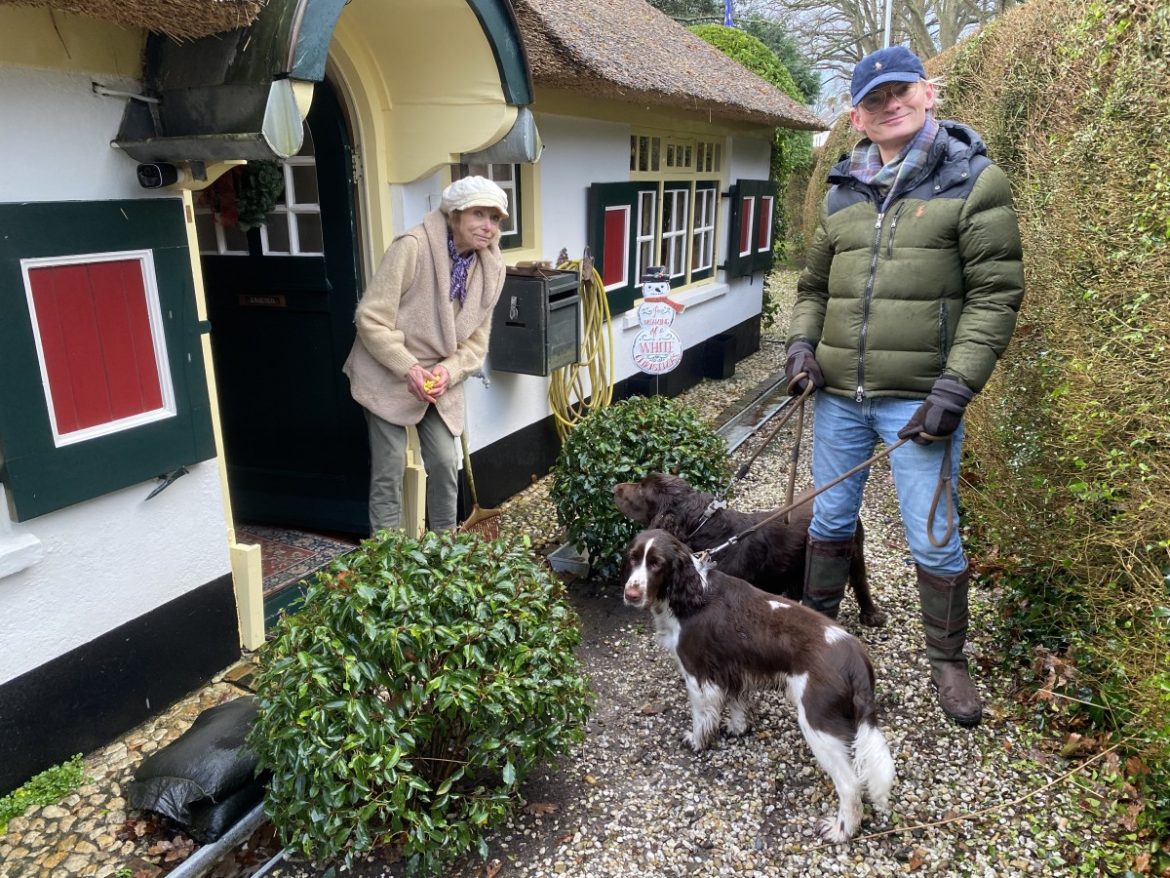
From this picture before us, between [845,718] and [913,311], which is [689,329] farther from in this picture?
[845,718]

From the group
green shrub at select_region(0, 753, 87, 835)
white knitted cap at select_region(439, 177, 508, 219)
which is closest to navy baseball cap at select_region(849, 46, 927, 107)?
white knitted cap at select_region(439, 177, 508, 219)

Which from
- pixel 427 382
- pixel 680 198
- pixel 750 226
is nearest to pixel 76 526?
pixel 427 382

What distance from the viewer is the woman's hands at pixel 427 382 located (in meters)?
3.92

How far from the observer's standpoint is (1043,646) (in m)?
3.56

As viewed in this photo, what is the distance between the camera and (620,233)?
23.3 ft

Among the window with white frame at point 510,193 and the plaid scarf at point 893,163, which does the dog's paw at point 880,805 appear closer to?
the plaid scarf at point 893,163

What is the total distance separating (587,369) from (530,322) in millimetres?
1440

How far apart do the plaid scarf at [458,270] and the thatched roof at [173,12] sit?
4.56 ft

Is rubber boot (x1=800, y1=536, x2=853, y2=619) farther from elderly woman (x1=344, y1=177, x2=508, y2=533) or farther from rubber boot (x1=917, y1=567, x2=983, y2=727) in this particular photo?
elderly woman (x1=344, y1=177, x2=508, y2=533)

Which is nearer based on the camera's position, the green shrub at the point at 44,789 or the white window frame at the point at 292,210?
the green shrub at the point at 44,789

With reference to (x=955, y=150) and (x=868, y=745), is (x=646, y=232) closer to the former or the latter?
(x=955, y=150)

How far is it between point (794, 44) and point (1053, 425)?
2265 cm

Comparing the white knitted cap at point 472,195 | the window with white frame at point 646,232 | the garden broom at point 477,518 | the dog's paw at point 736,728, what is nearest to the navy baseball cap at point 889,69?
the white knitted cap at point 472,195

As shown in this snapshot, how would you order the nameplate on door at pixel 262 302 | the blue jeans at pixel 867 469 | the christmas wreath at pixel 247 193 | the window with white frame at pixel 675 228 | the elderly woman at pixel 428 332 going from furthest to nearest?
the window with white frame at pixel 675 228
the nameplate on door at pixel 262 302
the christmas wreath at pixel 247 193
the elderly woman at pixel 428 332
the blue jeans at pixel 867 469
